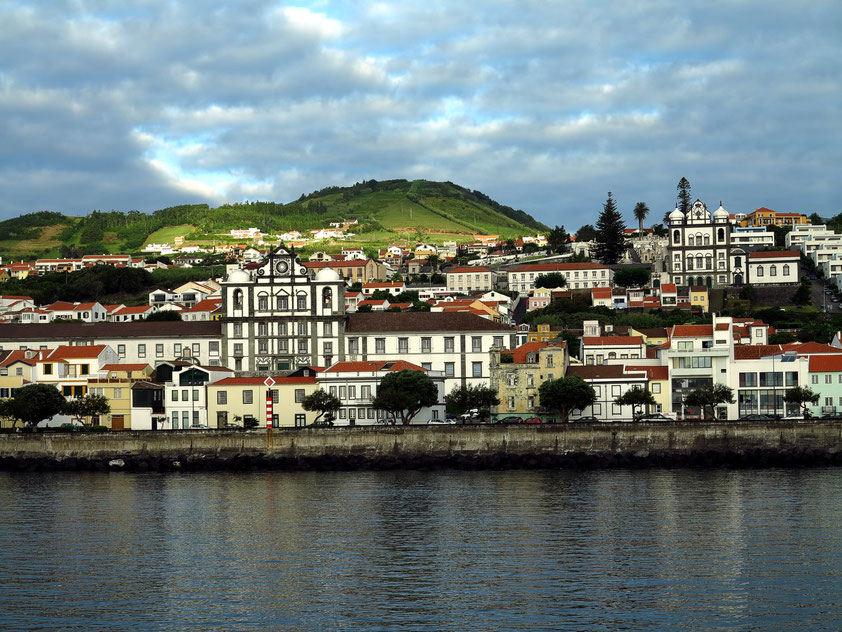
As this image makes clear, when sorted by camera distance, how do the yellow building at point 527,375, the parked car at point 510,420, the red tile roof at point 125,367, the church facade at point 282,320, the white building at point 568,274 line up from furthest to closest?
the white building at point 568,274 → the church facade at point 282,320 → the red tile roof at point 125,367 → the yellow building at point 527,375 → the parked car at point 510,420

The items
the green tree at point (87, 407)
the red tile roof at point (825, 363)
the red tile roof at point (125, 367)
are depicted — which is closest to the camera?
the green tree at point (87, 407)

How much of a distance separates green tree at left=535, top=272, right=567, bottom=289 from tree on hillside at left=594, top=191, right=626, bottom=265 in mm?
10983

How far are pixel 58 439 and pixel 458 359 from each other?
25.7m

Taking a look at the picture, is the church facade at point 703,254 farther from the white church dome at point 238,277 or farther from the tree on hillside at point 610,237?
the white church dome at point 238,277

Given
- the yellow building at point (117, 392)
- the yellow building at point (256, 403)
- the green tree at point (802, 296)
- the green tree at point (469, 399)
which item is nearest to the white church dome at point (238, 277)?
the yellow building at point (117, 392)

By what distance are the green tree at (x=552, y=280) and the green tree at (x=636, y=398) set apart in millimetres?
56314

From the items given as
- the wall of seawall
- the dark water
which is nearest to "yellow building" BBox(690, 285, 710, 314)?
the wall of seawall

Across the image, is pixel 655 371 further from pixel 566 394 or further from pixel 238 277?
pixel 238 277

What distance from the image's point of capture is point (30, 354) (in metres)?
75.8

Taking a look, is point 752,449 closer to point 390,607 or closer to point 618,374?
point 618,374

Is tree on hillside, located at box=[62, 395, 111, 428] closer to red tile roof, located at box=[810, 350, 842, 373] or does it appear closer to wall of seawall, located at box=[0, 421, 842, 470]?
wall of seawall, located at box=[0, 421, 842, 470]

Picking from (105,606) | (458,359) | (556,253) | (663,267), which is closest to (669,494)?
(105,606)

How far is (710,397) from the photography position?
6494 centimetres

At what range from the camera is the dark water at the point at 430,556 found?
27.9m
